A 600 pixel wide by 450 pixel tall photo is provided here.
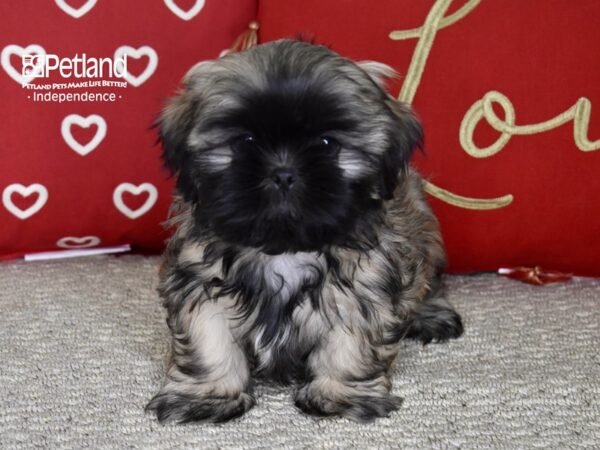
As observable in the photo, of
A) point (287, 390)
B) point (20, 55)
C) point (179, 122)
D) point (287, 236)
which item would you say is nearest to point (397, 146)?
point (287, 236)

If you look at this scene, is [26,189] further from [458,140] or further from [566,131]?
[566,131]

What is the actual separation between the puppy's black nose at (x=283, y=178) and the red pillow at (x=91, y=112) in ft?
2.71

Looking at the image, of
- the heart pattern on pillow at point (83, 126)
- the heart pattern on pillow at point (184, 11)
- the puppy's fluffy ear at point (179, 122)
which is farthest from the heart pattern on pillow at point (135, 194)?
the puppy's fluffy ear at point (179, 122)

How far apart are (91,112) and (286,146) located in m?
0.90

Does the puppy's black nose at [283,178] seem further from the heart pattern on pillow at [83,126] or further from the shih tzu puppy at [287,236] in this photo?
the heart pattern on pillow at [83,126]

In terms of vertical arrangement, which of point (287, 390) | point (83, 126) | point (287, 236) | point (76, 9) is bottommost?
point (287, 390)

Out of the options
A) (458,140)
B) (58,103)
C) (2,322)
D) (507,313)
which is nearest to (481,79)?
(458,140)

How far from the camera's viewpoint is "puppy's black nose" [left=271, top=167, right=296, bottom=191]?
5.06 ft

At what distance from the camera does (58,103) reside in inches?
90.6

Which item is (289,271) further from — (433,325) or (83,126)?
(83,126)

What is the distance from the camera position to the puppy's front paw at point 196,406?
5.48ft

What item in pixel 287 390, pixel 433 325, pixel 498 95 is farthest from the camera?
pixel 498 95

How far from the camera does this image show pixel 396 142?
64.9 inches

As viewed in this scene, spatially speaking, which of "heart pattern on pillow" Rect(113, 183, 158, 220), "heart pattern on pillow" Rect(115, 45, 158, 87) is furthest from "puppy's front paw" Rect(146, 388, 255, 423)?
"heart pattern on pillow" Rect(115, 45, 158, 87)
